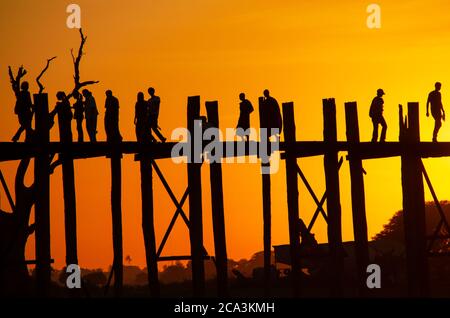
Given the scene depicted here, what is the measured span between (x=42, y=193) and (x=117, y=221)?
77.8 inches

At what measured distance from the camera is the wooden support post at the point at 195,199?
25438 mm

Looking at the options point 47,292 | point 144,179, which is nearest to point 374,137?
point 144,179

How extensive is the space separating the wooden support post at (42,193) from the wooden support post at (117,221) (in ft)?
4.84

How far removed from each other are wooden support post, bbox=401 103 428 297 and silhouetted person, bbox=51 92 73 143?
6.80m

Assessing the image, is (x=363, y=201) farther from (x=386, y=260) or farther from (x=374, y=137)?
(x=386, y=260)

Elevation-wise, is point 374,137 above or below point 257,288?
above

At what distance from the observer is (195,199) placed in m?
25.6

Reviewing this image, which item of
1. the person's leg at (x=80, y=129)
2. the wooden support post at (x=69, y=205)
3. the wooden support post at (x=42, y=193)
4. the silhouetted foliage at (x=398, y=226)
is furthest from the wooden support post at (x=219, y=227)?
the silhouetted foliage at (x=398, y=226)

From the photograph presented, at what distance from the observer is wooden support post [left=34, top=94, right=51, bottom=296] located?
80.7ft

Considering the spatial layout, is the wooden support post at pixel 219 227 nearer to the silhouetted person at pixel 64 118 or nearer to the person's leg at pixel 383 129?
the silhouetted person at pixel 64 118

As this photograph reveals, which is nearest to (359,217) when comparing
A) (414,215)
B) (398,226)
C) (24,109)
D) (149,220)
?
(414,215)

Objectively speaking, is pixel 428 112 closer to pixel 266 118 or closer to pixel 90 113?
pixel 266 118
